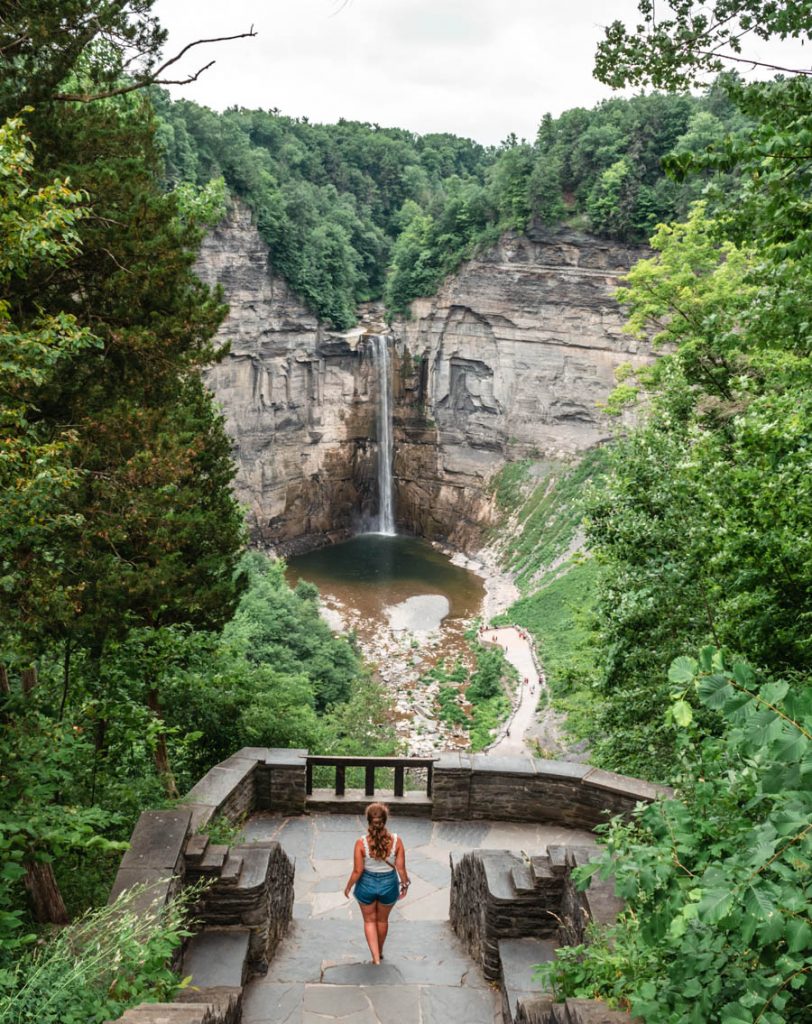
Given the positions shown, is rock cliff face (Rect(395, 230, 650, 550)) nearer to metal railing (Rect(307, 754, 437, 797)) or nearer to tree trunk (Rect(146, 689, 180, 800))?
metal railing (Rect(307, 754, 437, 797))

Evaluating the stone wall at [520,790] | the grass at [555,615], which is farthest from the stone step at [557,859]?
the grass at [555,615]

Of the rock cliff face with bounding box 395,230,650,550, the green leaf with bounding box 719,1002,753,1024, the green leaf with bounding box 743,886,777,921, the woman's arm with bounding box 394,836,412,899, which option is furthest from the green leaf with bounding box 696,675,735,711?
the rock cliff face with bounding box 395,230,650,550

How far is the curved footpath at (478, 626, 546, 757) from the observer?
74.5 feet

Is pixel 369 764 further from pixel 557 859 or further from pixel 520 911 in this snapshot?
pixel 557 859

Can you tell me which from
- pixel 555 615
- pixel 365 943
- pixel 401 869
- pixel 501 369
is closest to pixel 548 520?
pixel 555 615

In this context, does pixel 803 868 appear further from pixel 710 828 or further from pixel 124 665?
pixel 124 665

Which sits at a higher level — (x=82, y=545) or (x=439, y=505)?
(x=82, y=545)

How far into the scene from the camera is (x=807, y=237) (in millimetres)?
4906

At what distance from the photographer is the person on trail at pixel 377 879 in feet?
19.2

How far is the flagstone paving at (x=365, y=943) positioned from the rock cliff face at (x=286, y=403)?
1231 inches

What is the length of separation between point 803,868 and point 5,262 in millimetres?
5109

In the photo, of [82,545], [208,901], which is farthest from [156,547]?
[208,901]

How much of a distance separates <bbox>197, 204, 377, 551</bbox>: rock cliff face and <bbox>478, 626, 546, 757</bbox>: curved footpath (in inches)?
600

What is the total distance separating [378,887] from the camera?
5.83m
